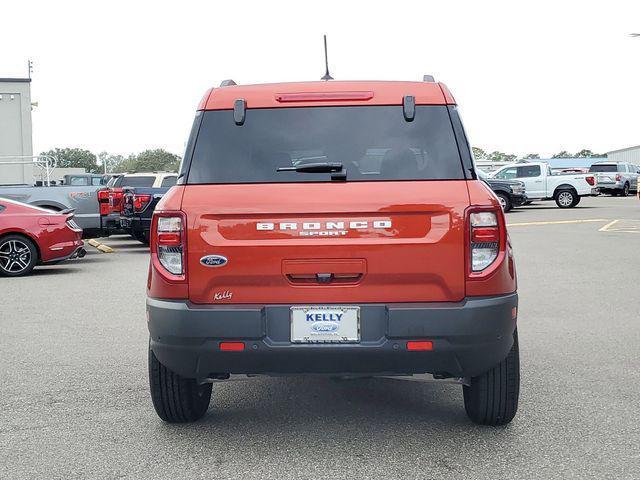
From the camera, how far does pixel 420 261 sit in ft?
14.1

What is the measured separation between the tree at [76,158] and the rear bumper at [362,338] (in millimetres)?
177570

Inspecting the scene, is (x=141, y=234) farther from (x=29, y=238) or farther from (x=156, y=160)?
(x=156, y=160)

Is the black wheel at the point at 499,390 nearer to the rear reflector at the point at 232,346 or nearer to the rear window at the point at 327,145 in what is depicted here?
the rear window at the point at 327,145

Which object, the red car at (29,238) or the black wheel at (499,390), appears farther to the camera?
the red car at (29,238)

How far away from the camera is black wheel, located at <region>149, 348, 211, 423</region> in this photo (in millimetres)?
4945

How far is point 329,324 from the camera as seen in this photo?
4297 millimetres

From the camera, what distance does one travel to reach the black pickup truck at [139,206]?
18.9 metres

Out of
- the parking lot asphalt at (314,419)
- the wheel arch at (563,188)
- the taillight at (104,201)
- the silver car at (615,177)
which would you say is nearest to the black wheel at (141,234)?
the taillight at (104,201)

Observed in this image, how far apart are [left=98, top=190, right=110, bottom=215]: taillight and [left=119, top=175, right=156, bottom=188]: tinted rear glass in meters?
6.26

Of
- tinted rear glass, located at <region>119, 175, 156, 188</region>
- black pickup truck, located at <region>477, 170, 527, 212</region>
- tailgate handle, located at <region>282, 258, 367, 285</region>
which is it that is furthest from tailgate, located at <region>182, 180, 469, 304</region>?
black pickup truck, located at <region>477, 170, 527, 212</region>

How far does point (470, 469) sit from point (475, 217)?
1.23 metres

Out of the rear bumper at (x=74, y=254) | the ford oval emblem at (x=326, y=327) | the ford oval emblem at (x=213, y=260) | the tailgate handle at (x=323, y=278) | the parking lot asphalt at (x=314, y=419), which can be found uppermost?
the ford oval emblem at (x=213, y=260)

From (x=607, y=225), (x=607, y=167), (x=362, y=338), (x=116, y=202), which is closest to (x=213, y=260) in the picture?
(x=362, y=338)

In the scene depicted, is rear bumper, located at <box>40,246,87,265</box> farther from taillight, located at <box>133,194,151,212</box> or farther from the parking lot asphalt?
the parking lot asphalt
